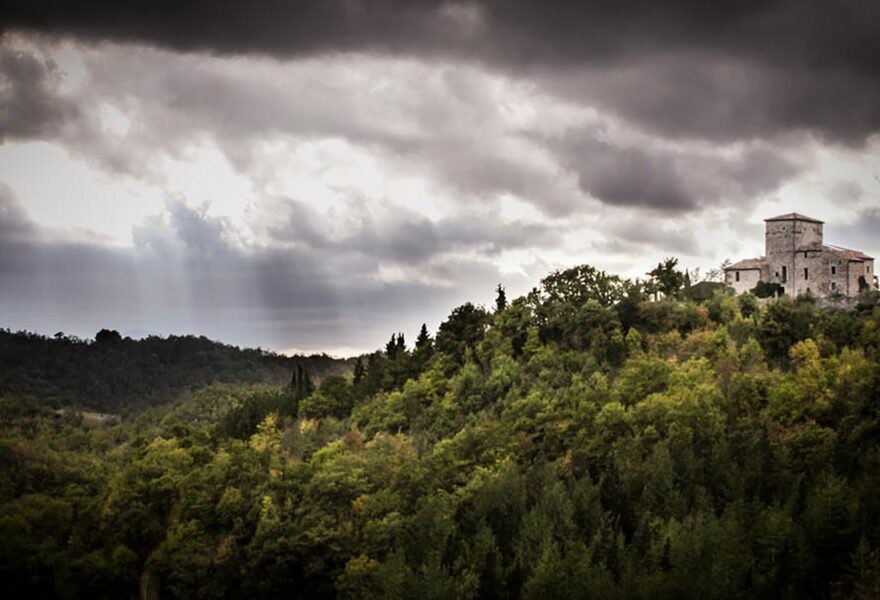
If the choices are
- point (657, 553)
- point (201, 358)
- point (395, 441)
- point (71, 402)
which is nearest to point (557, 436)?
point (395, 441)

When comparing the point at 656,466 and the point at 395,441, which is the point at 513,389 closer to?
the point at 395,441

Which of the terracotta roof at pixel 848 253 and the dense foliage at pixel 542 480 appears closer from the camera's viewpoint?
the dense foliage at pixel 542 480

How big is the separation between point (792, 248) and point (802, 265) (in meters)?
1.47

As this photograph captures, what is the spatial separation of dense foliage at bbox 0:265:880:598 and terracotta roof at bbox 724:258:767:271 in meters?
6.38

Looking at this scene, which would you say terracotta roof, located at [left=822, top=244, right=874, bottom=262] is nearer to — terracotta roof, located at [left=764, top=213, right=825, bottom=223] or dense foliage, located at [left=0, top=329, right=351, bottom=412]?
terracotta roof, located at [left=764, top=213, right=825, bottom=223]

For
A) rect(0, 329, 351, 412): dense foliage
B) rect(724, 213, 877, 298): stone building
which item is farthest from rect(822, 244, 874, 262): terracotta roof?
rect(0, 329, 351, 412): dense foliage

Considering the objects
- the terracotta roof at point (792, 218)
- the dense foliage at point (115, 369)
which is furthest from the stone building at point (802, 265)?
the dense foliage at point (115, 369)

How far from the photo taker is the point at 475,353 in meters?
68.1

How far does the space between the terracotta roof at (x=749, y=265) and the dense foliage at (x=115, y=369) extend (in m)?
96.4

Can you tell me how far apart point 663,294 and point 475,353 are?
14.0 metres

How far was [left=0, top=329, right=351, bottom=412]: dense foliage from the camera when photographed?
156 metres

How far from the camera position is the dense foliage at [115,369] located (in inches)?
6127

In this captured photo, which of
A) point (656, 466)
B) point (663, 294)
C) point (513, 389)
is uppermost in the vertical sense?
point (663, 294)

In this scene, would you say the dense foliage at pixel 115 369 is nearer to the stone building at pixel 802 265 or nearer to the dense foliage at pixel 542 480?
the dense foliage at pixel 542 480
